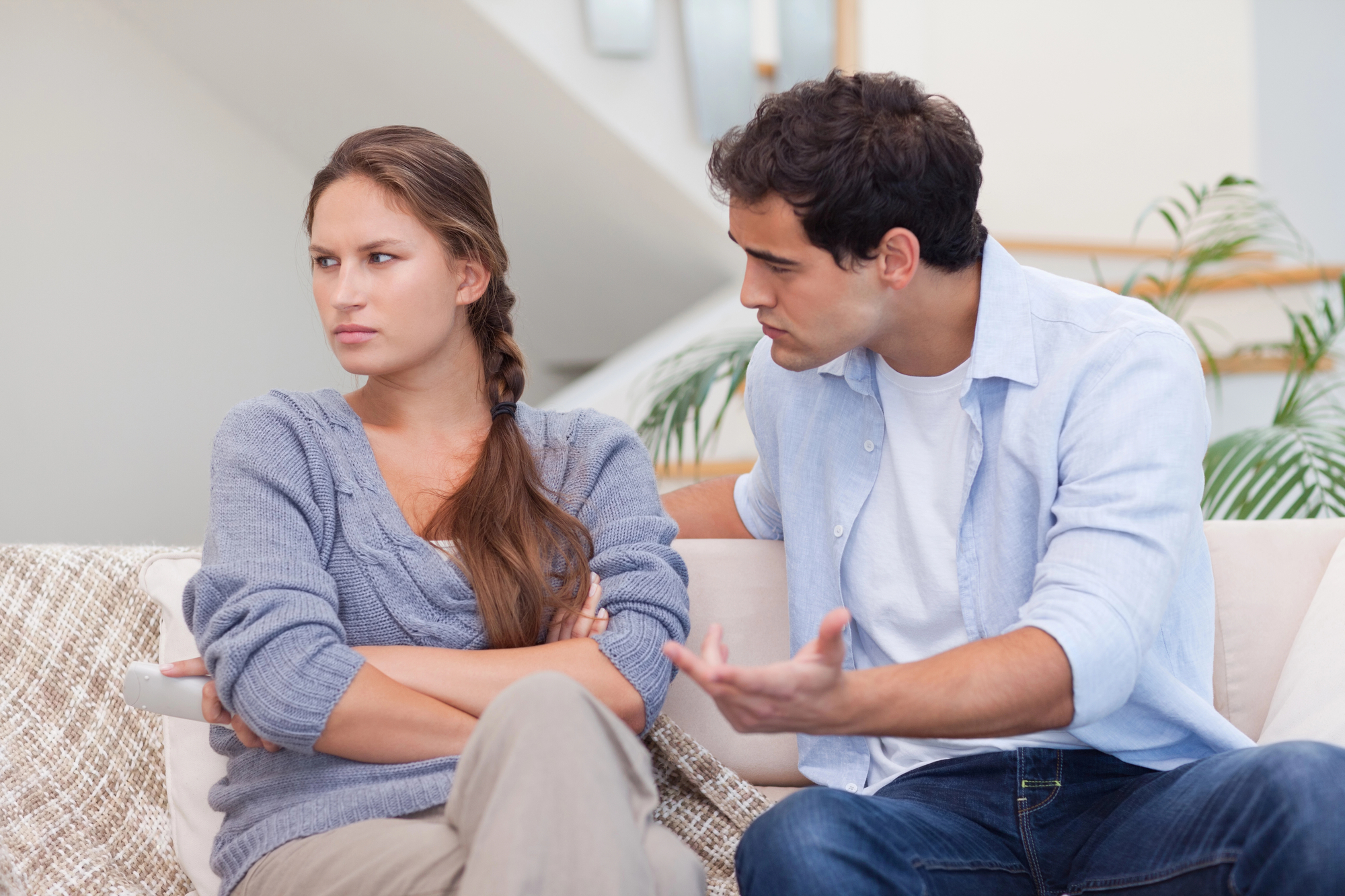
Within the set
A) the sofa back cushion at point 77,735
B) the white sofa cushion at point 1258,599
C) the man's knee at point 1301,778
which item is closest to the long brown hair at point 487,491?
the sofa back cushion at point 77,735

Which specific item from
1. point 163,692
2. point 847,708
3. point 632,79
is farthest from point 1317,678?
point 632,79

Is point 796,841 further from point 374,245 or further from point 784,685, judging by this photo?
point 374,245

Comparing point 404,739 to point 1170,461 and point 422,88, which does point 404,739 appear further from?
point 422,88

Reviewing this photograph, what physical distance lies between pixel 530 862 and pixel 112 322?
316 centimetres

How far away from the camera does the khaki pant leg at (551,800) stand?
79cm

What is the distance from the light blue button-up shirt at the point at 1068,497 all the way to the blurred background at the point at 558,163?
151 cm

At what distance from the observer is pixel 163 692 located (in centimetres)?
110

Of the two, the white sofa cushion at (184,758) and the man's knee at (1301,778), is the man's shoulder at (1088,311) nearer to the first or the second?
the man's knee at (1301,778)

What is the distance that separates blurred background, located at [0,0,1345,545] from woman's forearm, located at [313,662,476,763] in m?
1.78

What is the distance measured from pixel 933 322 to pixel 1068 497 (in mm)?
268

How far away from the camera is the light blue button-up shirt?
0.96m

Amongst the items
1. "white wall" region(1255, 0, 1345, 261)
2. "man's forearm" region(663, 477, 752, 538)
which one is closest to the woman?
"man's forearm" region(663, 477, 752, 538)

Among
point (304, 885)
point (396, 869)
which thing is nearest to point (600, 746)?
point (396, 869)

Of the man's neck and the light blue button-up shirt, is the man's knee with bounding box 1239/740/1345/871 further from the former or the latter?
the man's neck
